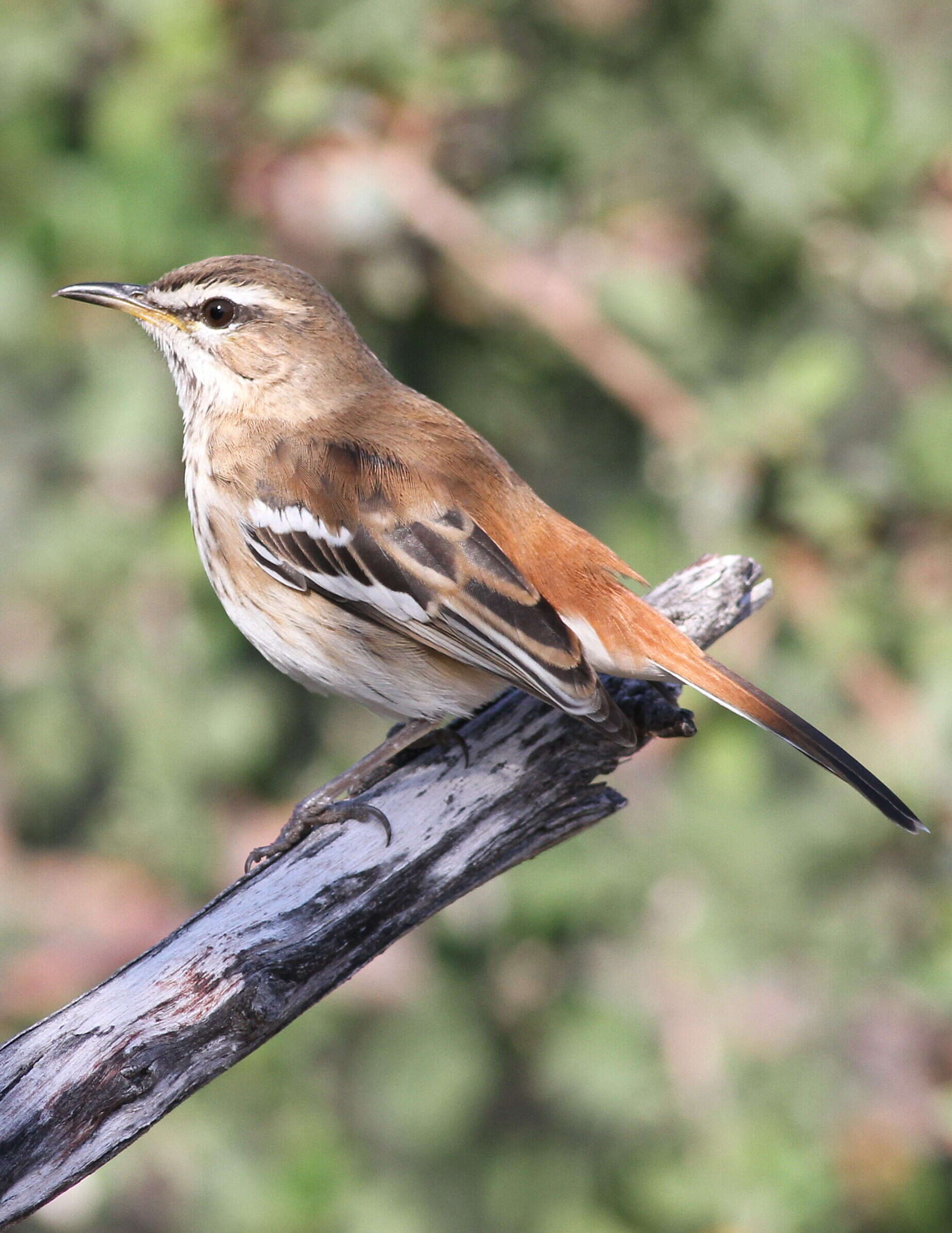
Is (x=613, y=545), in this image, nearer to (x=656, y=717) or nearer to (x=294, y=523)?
(x=656, y=717)

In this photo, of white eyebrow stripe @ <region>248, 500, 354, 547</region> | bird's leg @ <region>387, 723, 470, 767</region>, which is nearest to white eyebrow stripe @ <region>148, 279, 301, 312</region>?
white eyebrow stripe @ <region>248, 500, 354, 547</region>

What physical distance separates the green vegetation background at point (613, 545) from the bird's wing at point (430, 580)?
108 centimetres

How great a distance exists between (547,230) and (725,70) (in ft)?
3.02

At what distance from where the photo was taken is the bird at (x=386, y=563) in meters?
3.84

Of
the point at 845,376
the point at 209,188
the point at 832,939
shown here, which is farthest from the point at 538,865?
the point at 209,188

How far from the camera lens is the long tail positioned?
3.81 metres

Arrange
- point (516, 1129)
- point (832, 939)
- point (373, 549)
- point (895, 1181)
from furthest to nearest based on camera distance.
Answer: point (516, 1129), point (832, 939), point (895, 1181), point (373, 549)

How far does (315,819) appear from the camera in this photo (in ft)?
13.0

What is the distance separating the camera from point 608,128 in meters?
5.48

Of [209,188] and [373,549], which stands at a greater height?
[209,188]

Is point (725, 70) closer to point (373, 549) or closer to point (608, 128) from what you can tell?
point (608, 128)

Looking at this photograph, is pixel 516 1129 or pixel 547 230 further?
pixel 516 1129

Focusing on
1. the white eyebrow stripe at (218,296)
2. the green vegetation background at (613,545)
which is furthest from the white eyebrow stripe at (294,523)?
the green vegetation background at (613,545)

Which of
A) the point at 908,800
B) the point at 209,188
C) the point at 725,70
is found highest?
the point at 209,188
